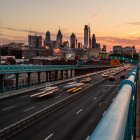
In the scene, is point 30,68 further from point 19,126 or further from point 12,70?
point 19,126

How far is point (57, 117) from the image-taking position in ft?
117

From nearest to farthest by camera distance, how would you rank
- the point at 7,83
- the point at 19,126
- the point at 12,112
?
the point at 19,126, the point at 12,112, the point at 7,83

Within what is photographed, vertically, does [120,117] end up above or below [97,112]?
above

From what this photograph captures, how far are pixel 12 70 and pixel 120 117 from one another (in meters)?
59.4

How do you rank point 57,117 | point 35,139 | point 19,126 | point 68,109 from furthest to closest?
1. point 68,109
2. point 57,117
3. point 19,126
4. point 35,139

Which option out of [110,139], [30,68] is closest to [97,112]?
[110,139]

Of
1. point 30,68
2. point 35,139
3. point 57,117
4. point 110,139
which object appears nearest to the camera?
point 110,139

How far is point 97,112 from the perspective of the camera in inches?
1550

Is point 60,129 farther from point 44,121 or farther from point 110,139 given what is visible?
point 110,139

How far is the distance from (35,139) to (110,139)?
721 inches

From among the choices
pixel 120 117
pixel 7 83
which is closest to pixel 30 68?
pixel 7 83

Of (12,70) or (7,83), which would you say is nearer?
(12,70)

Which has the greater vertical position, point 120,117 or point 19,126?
point 120,117

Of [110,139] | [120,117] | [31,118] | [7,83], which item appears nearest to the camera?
[110,139]
